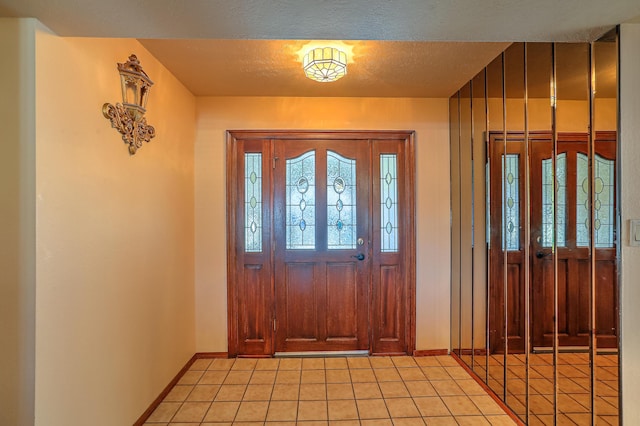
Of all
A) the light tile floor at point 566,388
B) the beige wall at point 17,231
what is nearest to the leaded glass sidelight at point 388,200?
the light tile floor at point 566,388

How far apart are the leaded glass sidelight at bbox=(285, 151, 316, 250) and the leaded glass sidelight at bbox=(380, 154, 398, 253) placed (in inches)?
25.4

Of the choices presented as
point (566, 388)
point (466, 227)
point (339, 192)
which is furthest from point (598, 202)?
point (339, 192)

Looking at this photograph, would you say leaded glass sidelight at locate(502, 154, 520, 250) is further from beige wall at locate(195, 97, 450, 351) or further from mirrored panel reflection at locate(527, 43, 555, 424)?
beige wall at locate(195, 97, 450, 351)

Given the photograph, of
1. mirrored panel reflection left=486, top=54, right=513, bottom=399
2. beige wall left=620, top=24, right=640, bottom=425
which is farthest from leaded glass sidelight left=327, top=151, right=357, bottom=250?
beige wall left=620, top=24, right=640, bottom=425

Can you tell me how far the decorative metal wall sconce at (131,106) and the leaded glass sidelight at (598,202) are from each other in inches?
96.5

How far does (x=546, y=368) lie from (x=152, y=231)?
260 cm

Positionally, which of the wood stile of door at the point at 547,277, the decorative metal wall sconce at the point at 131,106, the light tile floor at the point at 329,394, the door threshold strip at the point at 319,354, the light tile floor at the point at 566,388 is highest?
the decorative metal wall sconce at the point at 131,106

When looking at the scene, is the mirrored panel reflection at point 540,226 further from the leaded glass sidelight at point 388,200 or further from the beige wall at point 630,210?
the leaded glass sidelight at point 388,200

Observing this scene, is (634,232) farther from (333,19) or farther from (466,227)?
(333,19)

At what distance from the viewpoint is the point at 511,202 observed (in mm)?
2281

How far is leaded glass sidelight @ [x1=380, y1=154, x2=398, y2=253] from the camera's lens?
3.24m

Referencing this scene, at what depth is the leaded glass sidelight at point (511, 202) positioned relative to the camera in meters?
2.22

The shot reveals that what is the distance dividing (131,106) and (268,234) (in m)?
1.58

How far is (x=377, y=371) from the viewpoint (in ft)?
9.58
